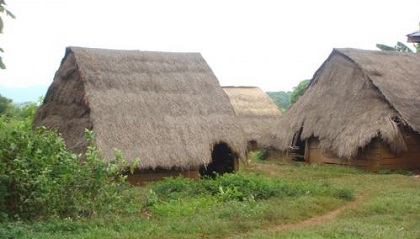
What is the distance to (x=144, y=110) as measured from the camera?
1669cm

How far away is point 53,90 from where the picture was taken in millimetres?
18031

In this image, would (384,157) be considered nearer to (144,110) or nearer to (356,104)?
(356,104)

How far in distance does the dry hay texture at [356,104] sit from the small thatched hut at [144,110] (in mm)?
4485

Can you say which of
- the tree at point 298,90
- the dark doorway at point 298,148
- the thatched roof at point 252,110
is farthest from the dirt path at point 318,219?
the tree at point 298,90

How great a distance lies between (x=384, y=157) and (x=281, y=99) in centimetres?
4109

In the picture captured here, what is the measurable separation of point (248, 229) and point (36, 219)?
3603mm

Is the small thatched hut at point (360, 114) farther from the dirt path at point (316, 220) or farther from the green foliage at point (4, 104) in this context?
the green foliage at point (4, 104)

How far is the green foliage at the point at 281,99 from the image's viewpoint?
185 ft

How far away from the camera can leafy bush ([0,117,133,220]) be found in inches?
361

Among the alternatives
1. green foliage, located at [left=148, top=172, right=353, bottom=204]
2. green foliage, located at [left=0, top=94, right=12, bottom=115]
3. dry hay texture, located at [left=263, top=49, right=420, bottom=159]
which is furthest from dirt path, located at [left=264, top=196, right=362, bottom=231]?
green foliage, located at [left=0, top=94, right=12, bottom=115]

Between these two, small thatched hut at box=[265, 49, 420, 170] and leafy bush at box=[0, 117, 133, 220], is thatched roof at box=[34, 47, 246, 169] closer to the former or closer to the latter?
small thatched hut at box=[265, 49, 420, 170]

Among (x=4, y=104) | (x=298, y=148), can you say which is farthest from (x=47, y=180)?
(x=4, y=104)

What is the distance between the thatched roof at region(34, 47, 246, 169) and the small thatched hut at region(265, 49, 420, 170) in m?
4.83

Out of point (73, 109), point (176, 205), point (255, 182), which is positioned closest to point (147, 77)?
point (73, 109)
